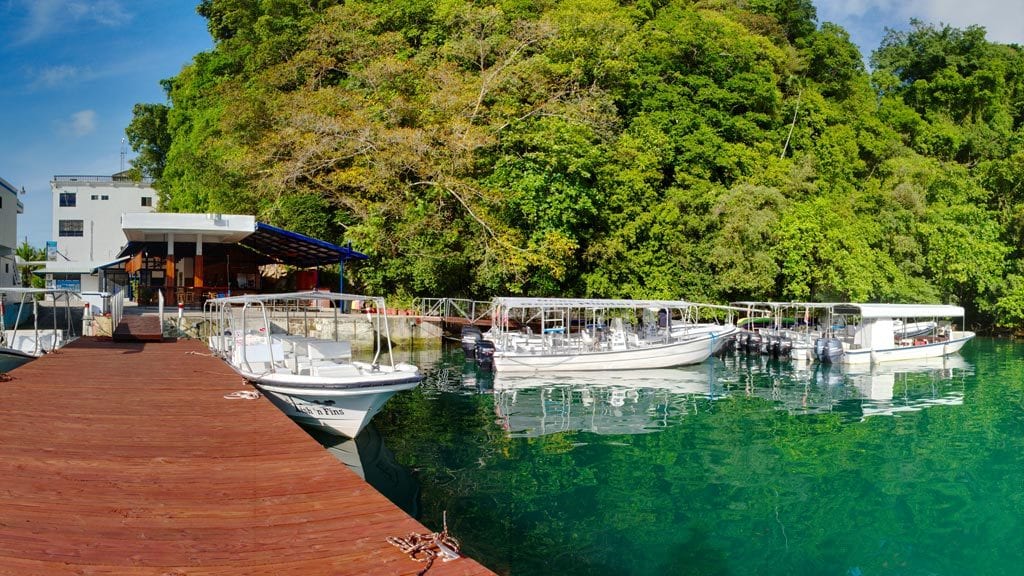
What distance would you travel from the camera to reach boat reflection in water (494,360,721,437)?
17.2 meters

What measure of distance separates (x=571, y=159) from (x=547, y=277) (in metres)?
6.42

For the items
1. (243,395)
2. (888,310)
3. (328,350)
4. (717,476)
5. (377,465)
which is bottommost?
(717,476)

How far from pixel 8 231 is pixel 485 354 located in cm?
3515

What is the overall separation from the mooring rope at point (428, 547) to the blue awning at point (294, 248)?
89.5 ft

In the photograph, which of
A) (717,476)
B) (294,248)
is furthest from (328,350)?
(294,248)

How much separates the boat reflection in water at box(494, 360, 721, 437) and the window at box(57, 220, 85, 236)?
56576mm

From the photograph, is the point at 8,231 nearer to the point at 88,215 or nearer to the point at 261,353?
the point at 88,215

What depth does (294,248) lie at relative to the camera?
116 feet

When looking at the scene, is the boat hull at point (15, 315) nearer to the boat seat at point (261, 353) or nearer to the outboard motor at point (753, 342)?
the boat seat at point (261, 353)

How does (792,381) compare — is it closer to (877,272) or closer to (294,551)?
(877,272)

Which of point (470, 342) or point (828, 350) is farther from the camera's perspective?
point (828, 350)

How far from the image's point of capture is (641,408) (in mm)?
19750

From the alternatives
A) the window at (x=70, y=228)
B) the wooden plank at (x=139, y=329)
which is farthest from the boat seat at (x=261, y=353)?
the window at (x=70, y=228)

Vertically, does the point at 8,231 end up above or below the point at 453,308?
above
